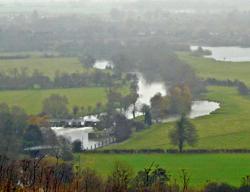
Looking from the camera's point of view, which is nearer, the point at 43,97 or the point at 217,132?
the point at 217,132

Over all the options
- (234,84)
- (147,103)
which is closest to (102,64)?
(234,84)

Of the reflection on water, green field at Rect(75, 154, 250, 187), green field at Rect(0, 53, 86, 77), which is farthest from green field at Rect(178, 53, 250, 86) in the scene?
green field at Rect(75, 154, 250, 187)

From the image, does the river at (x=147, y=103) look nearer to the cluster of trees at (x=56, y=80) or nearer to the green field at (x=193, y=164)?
the cluster of trees at (x=56, y=80)

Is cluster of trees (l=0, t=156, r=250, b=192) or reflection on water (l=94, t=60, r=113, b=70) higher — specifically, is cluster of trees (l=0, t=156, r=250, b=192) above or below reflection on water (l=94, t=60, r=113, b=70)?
below

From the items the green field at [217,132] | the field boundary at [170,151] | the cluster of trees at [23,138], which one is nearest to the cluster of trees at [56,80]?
the green field at [217,132]

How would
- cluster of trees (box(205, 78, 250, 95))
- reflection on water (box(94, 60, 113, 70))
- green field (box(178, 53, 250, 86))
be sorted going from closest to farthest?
1. cluster of trees (box(205, 78, 250, 95))
2. green field (box(178, 53, 250, 86))
3. reflection on water (box(94, 60, 113, 70))

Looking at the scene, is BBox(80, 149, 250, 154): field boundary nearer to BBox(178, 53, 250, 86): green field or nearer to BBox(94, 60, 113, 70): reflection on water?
BBox(178, 53, 250, 86): green field

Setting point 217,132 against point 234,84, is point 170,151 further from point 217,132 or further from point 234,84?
point 234,84
